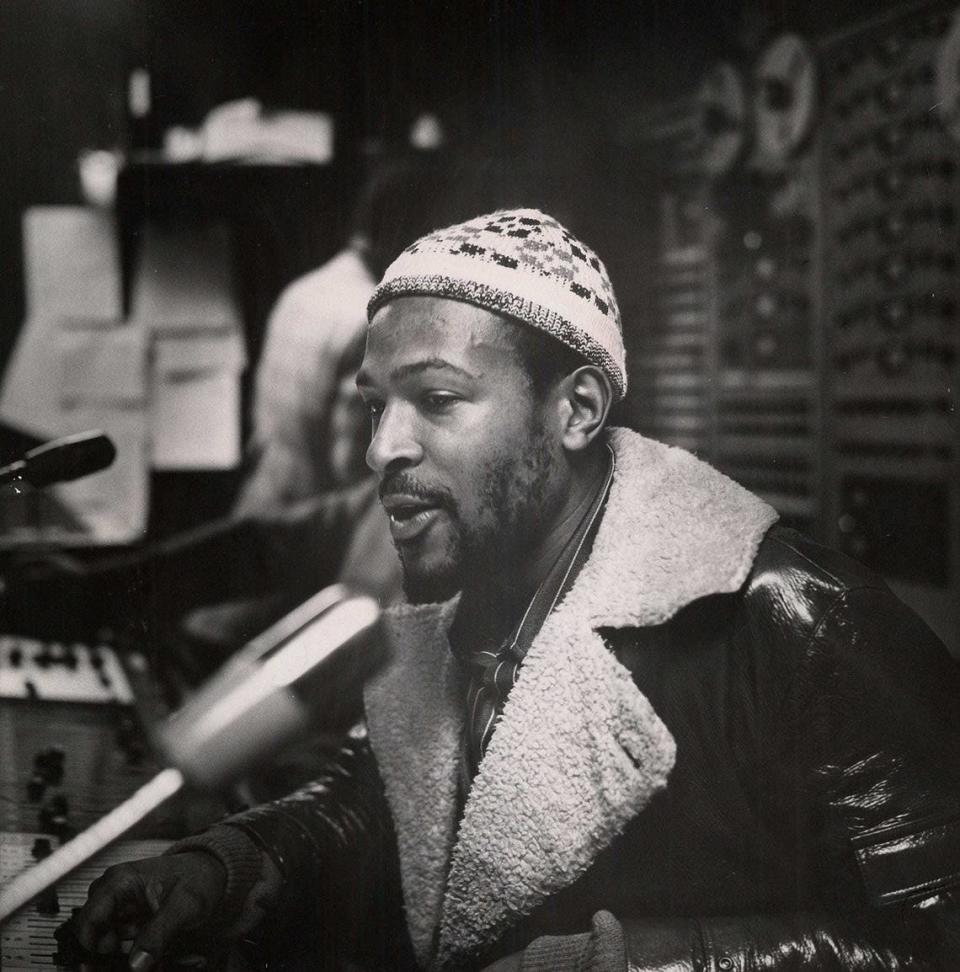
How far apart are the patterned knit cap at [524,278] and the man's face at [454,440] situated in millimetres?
25

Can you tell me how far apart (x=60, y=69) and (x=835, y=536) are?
2.18 meters

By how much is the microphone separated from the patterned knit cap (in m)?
0.50

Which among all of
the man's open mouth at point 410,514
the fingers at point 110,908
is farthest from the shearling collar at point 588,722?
the fingers at point 110,908

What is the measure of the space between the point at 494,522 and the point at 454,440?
0.12 meters

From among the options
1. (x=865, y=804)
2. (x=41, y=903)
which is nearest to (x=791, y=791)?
(x=865, y=804)

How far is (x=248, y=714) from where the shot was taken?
1162 mm

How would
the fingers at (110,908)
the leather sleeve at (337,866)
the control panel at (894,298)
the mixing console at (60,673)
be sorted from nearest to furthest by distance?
the fingers at (110,908)
the leather sleeve at (337,866)
the mixing console at (60,673)
the control panel at (894,298)

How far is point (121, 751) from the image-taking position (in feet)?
5.72

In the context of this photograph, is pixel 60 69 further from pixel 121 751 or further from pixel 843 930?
pixel 843 930

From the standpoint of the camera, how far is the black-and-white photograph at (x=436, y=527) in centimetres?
124

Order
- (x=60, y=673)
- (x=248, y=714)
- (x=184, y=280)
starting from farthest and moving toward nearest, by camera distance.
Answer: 1. (x=60, y=673)
2. (x=184, y=280)
3. (x=248, y=714)

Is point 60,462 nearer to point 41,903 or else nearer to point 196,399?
point 196,399

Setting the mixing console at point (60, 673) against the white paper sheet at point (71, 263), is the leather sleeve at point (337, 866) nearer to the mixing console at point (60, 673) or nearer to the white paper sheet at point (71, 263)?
the mixing console at point (60, 673)

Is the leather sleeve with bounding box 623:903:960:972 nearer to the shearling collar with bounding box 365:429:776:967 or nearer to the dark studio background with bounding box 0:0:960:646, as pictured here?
the shearling collar with bounding box 365:429:776:967
